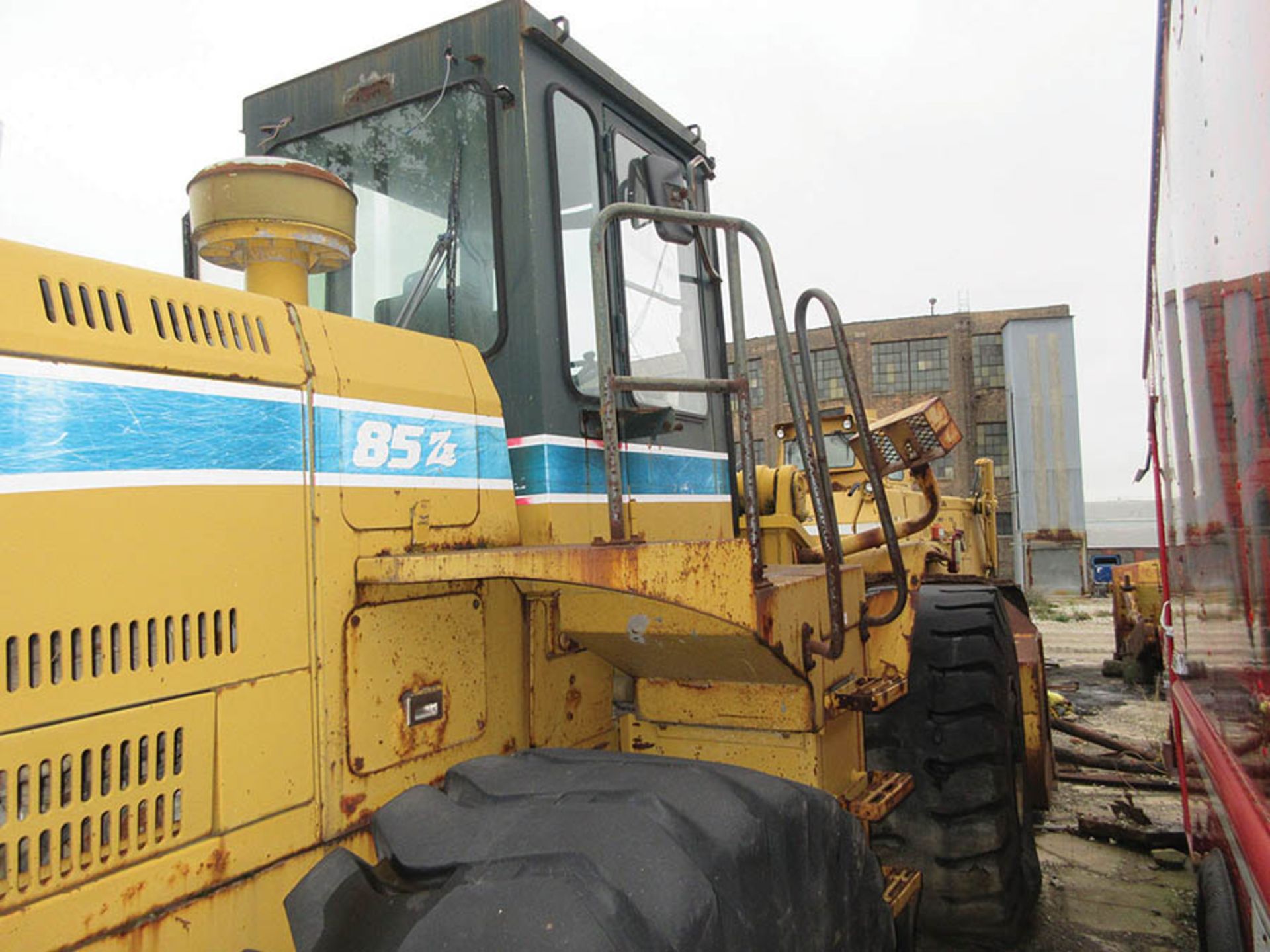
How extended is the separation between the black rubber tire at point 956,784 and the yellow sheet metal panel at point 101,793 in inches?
103

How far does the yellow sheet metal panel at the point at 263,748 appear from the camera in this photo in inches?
71.1

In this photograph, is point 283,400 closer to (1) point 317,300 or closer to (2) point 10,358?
(2) point 10,358

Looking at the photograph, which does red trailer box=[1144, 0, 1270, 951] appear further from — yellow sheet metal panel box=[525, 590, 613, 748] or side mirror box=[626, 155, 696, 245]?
yellow sheet metal panel box=[525, 590, 613, 748]

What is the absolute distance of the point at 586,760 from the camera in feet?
6.84

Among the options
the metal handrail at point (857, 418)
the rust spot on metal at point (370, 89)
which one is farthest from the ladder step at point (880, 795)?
the rust spot on metal at point (370, 89)

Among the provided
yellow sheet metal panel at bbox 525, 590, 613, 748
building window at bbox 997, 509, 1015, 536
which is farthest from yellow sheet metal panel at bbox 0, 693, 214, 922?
building window at bbox 997, 509, 1015, 536

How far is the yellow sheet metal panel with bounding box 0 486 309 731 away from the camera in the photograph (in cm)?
154

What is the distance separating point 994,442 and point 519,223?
108 feet

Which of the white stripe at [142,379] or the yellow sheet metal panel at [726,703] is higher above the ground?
the white stripe at [142,379]

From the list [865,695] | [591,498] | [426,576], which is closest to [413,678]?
[426,576]

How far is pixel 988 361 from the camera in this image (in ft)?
110

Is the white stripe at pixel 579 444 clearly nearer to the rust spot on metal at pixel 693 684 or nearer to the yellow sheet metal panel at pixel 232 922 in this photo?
the rust spot on metal at pixel 693 684

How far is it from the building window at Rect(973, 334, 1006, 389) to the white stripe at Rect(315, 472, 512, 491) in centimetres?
3362

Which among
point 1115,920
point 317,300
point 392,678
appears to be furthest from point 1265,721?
point 1115,920
